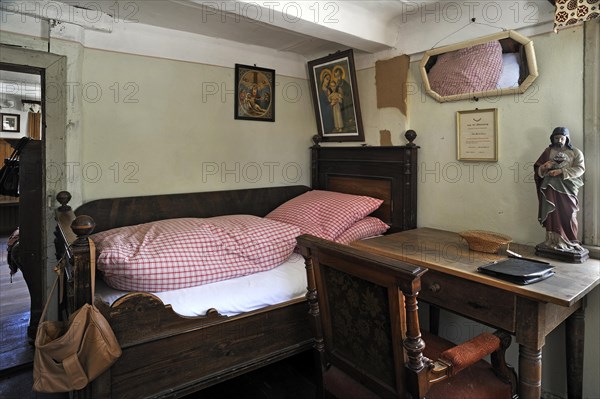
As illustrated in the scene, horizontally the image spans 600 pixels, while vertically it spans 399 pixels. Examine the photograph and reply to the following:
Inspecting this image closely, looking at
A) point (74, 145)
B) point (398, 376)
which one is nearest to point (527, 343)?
point (398, 376)

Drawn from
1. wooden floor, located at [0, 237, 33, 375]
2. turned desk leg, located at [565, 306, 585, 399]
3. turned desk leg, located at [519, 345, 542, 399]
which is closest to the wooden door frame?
wooden floor, located at [0, 237, 33, 375]

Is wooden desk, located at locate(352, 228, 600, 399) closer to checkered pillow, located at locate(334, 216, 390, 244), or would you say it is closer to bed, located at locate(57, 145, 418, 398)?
checkered pillow, located at locate(334, 216, 390, 244)

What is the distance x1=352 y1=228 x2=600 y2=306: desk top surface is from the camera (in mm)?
1357

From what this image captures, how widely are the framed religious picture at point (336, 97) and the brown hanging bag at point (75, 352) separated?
6.85 ft

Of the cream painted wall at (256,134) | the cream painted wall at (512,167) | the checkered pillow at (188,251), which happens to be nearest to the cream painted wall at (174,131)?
the cream painted wall at (256,134)

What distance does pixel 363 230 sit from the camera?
2516 mm

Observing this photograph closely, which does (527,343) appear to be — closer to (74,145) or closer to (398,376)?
(398,376)

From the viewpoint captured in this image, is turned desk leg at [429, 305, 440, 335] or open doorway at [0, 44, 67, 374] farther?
turned desk leg at [429, 305, 440, 335]

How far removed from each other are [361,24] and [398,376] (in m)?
2.06

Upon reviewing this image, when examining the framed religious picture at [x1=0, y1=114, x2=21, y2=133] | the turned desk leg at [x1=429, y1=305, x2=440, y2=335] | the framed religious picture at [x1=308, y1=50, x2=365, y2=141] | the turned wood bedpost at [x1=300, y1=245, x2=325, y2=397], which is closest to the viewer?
the turned wood bedpost at [x1=300, y1=245, x2=325, y2=397]

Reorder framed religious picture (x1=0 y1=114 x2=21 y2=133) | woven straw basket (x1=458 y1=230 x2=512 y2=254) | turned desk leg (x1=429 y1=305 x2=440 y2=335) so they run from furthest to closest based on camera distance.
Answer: framed religious picture (x1=0 y1=114 x2=21 y2=133) < turned desk leg (x1=429 y1=305 x2=440 y2=335) < woven straw basket (x1=458 y1=230 x2=512 y2=254)

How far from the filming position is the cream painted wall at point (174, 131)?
239 centimetres

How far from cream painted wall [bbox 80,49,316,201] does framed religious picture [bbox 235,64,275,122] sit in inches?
1.9

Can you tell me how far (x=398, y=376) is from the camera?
1.14 meters
